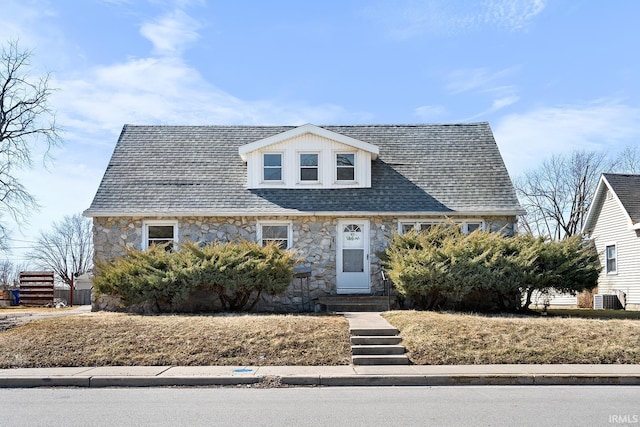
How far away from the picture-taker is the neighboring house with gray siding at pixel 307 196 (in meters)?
18.6

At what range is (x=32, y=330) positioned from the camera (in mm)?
12969

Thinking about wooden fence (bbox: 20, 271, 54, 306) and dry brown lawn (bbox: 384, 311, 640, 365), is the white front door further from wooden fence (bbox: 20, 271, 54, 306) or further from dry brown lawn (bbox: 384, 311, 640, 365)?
wooden fence (bbox: 20, 271, 54, 306)

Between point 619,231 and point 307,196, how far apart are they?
49.1ft

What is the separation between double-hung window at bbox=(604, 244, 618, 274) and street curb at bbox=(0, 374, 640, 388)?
18672mm

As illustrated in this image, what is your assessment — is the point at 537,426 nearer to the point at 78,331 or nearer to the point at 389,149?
the point at 78,331

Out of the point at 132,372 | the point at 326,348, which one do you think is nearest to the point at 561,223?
the point at 326,348

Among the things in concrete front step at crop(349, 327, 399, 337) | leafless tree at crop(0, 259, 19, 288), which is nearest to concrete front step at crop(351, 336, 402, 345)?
concrete front step at crop(349, 327, 399, 337)

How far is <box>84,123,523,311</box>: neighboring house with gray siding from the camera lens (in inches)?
733

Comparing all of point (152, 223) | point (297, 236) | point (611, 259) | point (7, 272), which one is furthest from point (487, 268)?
point (7, 272)

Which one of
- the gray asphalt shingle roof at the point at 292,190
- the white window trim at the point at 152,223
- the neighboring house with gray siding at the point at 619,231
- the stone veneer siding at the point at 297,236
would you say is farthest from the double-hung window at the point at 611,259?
the white window trim at the point at 152,223

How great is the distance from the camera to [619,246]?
26.5 metres

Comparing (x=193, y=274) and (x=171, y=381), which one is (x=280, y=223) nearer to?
(x=193, y=274)

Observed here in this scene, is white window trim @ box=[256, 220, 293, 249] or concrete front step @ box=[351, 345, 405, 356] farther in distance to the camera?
white window trim @ box=[256, 220, 293, 249]

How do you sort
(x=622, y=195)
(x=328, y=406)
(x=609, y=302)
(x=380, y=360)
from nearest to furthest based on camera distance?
1. (x=328, y=406)
2. (x=380, y=360)
3. (x=609, y=302)
4. (x=622, y=195)
